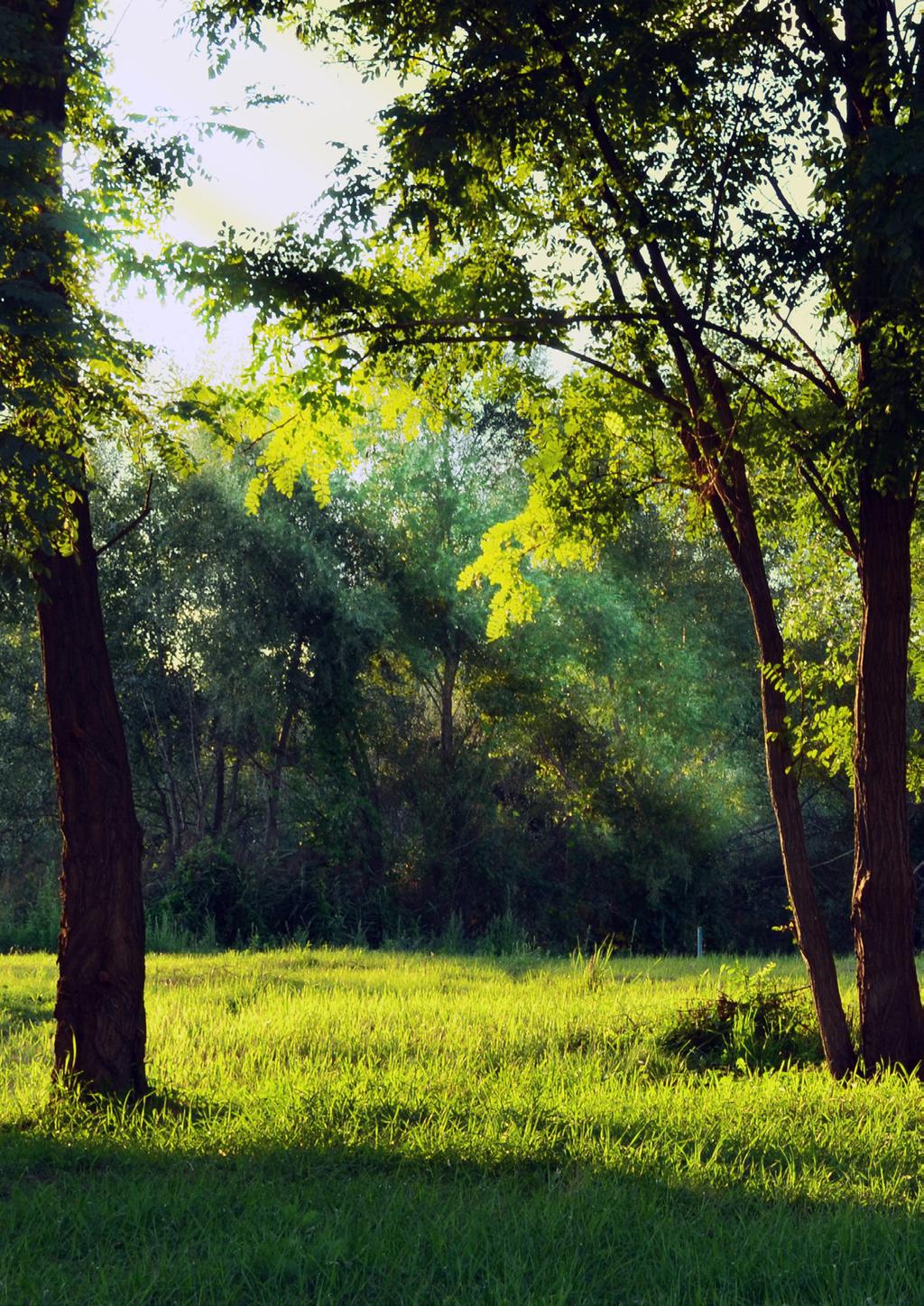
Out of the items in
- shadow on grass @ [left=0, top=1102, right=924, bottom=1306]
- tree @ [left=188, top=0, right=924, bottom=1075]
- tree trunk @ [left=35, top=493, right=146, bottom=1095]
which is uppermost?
tree @ [left=188, top=0, right=924, bottom=1075]

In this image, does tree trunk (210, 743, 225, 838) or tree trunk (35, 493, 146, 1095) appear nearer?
tree trunk (35, 493, 146, 1095)

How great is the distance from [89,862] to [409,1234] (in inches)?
141

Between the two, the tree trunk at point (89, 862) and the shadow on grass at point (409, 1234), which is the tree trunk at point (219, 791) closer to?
the tree trunk at point (89, 862)

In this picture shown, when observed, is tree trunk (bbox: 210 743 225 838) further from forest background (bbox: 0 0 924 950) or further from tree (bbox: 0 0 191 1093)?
tree (bbox: 0 0 191 1093)

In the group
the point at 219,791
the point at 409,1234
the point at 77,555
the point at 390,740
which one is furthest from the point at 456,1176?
the point at 390,740

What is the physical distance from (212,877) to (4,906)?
4.51 m

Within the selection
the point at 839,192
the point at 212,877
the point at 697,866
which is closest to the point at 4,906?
the point at 212,877

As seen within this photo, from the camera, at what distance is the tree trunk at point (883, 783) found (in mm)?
9867

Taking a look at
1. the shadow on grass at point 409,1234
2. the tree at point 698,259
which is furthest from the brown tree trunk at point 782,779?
the shadow on grass at point 409,1234

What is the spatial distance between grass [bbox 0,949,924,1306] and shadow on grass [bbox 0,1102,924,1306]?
14 mm

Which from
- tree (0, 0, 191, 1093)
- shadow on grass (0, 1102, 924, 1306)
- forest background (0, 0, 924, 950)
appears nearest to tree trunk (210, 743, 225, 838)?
forest background (0, 0, 924, 950)

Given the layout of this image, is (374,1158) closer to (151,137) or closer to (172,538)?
(151,137)

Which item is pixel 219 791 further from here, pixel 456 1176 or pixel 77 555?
pixel 456 1176

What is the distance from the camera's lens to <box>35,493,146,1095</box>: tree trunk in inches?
322
